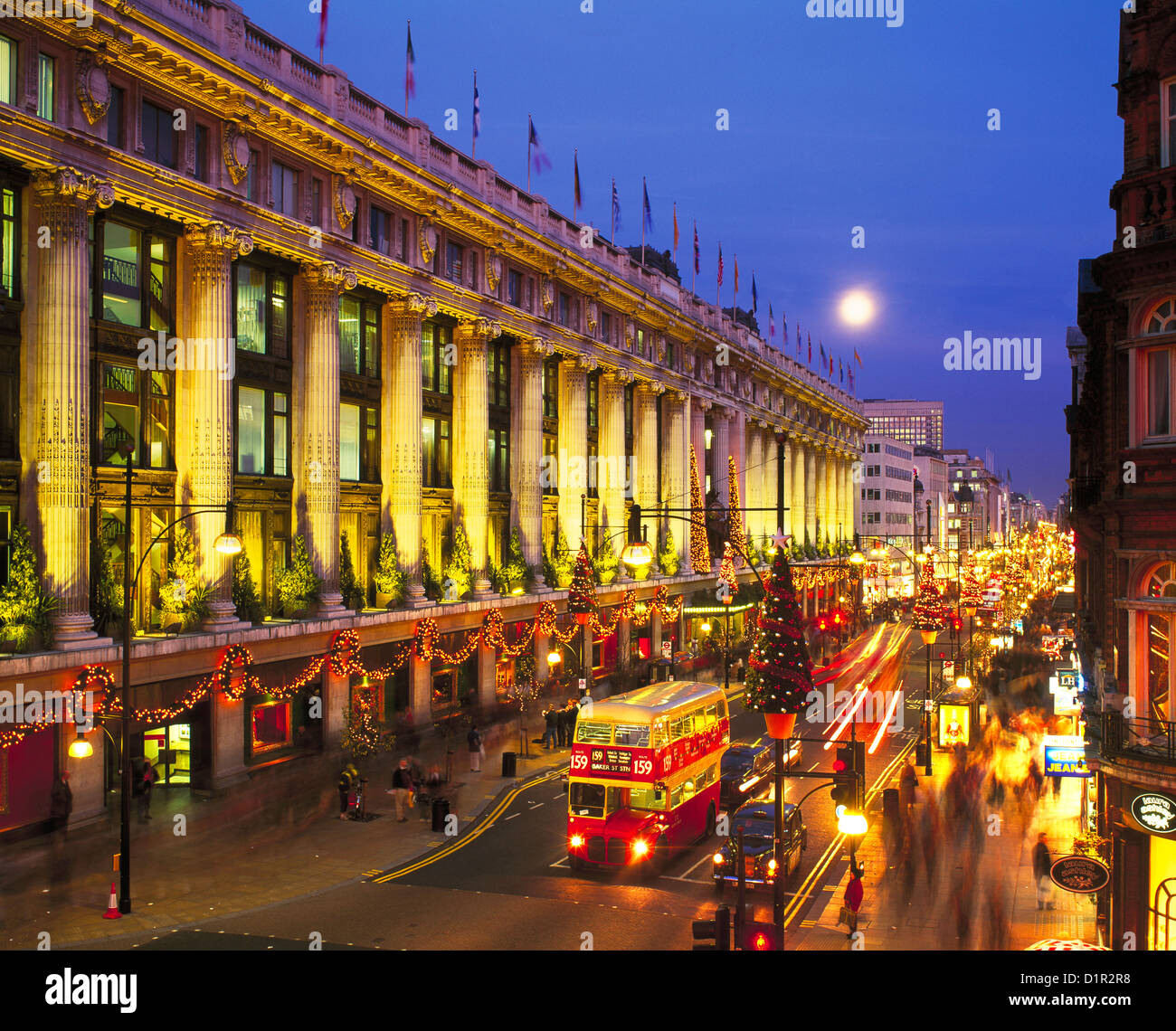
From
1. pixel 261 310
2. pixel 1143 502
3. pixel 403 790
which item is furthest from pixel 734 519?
pixel 1143 502

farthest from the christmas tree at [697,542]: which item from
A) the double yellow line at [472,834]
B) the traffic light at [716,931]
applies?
the traffic light at [716,931]

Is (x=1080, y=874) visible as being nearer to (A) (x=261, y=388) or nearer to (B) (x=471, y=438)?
(A) (x=261, y=388)

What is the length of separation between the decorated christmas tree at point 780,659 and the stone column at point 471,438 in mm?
27500

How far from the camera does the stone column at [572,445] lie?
57.5 meters

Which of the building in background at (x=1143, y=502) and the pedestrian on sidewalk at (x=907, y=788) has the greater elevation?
the building in background at (x=1143, y=502)

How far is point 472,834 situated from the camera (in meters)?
30.8

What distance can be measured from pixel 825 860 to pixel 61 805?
68.3ft

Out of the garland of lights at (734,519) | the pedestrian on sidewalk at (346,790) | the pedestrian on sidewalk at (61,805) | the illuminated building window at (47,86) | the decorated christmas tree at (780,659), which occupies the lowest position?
the pedestrian on sidewalk at (346,790)

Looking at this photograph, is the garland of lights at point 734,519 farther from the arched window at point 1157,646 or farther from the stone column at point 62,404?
the arched window at point 1157,646

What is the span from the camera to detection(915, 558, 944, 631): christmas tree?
4228 cm

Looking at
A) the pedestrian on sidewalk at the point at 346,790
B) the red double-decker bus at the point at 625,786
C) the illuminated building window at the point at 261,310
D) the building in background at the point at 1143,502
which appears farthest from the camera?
the illuminated building window at the point at 261,310

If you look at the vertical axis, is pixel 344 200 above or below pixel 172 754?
above

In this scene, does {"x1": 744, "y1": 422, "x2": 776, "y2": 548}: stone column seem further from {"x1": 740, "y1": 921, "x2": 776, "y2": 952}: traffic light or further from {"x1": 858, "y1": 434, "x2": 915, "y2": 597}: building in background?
{"x1": 740, "y1": 921, "x2": 776, "y2": 952}: traffic light
